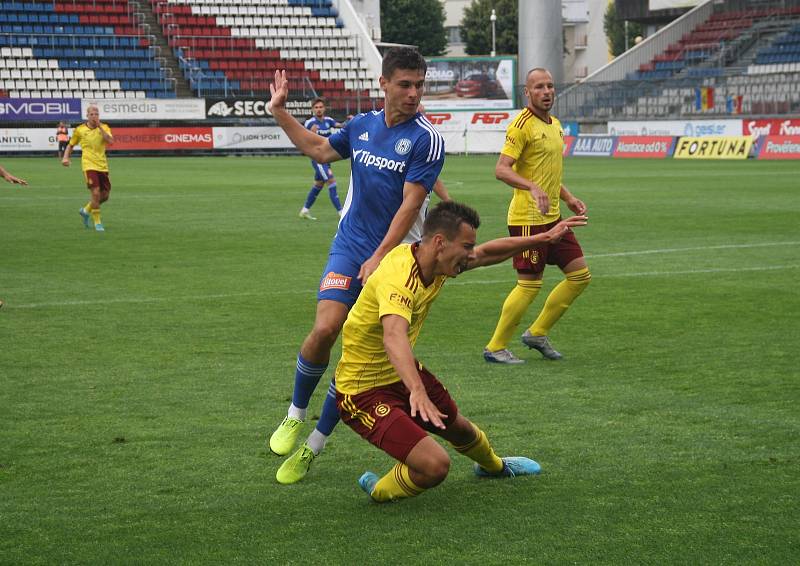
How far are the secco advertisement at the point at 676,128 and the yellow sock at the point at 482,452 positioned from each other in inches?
1483

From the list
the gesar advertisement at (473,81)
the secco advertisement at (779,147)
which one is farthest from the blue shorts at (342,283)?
the gesar advertisement at (473,81)

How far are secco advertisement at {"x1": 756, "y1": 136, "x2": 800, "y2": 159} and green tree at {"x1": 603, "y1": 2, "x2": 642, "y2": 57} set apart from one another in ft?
235

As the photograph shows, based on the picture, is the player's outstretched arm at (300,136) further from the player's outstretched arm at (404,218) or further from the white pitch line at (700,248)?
the white pitch line at (700,248)

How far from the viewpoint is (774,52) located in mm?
53281

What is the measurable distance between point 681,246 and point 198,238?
7.06 m

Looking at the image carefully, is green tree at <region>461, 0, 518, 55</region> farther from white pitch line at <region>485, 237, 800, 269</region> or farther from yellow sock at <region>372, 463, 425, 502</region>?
yellow sock at <region>372, 463, 425, 502</region>

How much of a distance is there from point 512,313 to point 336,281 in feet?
9.19

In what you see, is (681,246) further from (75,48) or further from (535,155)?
(75,48)

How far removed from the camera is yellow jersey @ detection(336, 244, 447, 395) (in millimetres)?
5016

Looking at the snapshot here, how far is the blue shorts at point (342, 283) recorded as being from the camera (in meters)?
6.29

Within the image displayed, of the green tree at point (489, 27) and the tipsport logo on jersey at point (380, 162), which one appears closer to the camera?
the tipsport logo on jersey at point (380, 162)

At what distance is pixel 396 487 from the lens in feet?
17.2

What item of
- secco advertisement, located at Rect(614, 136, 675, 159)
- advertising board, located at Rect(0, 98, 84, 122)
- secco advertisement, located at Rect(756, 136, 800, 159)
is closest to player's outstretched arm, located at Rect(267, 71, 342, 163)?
secco advertisement, located at Rect(756, 136, 800, 159)

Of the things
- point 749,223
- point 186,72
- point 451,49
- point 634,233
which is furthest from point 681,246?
point 451,49
